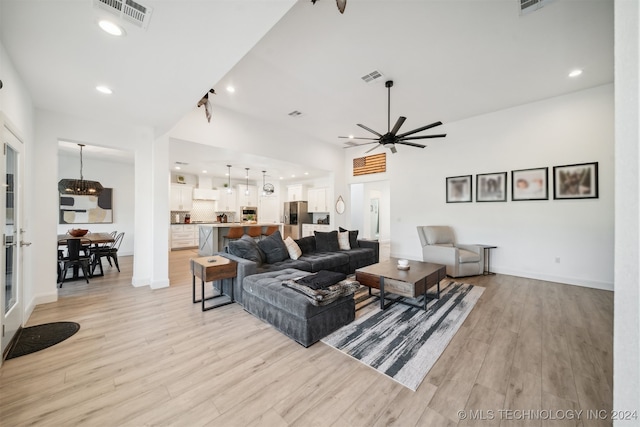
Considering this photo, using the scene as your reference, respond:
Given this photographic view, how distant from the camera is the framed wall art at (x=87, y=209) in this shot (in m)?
6.44

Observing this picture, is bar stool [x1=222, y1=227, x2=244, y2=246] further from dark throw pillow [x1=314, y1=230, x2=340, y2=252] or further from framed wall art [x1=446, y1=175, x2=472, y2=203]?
framed wall art [x1=446, y1=175, x2=472, y2=203]

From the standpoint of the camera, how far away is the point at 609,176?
3971mm

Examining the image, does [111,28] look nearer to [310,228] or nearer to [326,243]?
[326,243]

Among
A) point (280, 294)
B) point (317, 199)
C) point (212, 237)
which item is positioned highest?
point (317, 199)

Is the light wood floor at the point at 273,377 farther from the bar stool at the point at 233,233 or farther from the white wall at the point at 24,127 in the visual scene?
the bar stool at the point at 233,233

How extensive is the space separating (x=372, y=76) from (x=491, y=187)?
143 inches

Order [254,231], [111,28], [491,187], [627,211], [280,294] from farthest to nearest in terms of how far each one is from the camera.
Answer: [254,231], [491,187], [280,294], [111,28], [627,211]

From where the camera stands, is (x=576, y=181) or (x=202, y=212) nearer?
(x=576, y=181)

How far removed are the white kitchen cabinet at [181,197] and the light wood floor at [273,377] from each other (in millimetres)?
5837

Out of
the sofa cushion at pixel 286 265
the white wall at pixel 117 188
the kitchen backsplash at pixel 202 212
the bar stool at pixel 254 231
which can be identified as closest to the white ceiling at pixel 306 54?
the sofa cushion at pixel 286 265

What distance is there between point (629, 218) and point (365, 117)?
16.5 ft

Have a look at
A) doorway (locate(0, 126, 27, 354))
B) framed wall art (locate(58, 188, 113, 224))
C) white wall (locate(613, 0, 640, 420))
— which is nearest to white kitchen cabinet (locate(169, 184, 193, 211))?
framed wall art (locate(58, 188, 113, 224))

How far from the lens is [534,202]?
4.64 m

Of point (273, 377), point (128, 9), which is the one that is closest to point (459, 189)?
point (273, 377)
